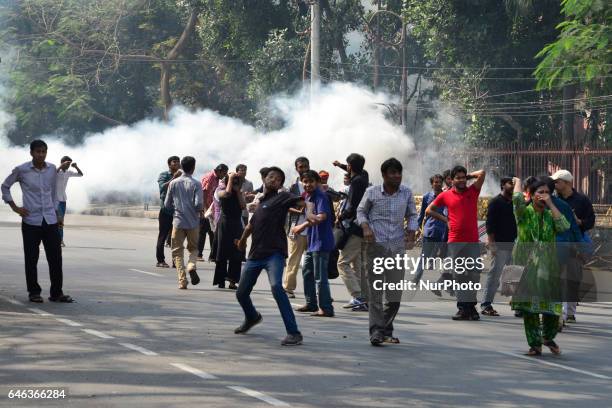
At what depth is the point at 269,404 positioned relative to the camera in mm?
7793

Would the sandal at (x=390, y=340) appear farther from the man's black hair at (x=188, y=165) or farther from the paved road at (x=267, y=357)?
the man's black hair at (x=188, y=165)

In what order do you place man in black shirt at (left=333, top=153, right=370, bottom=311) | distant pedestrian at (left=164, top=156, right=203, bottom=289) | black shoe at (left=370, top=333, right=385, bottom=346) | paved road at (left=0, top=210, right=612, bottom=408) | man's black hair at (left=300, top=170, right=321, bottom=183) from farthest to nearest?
distant pedestrian at (left=164, top=156, right=203, bottom=289) < man in black shirt at (left=333, top=153, right=370, bottom=311) < man's black hair at (left=300, top=170, right=321, bottom=183) < black shoe at (left=370, top=333, right=385, bottom=346) < paved road at (left=0, top=210, right=612, bottom=408)

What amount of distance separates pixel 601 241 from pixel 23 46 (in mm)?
39242

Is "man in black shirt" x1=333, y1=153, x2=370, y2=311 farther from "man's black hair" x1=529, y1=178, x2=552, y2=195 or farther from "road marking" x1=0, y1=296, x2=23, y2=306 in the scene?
"road marking" x1=0, y1=296, x2=23, y2=306

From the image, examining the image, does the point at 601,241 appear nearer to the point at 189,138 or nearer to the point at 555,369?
the point at 555,369

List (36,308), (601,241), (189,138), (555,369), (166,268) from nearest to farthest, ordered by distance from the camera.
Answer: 1. (555,369)
2. (36,308)
3. (166,268)
4. (601,241)
5. (189,138)

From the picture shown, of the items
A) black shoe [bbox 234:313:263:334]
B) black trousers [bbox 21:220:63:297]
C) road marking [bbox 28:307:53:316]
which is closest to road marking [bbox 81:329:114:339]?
black shoe [bbox 234:313:263:334]

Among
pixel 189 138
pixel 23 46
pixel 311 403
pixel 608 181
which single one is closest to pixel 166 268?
pixel 311 403

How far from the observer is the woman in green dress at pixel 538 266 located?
1032 cm

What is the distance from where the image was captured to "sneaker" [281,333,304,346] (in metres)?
10.6

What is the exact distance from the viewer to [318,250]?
1300 centimetres

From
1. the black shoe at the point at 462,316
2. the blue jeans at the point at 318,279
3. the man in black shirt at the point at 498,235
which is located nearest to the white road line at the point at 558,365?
the black shoe at the point at 462,316

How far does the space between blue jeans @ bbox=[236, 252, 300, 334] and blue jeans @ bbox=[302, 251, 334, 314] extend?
1.74 meters
